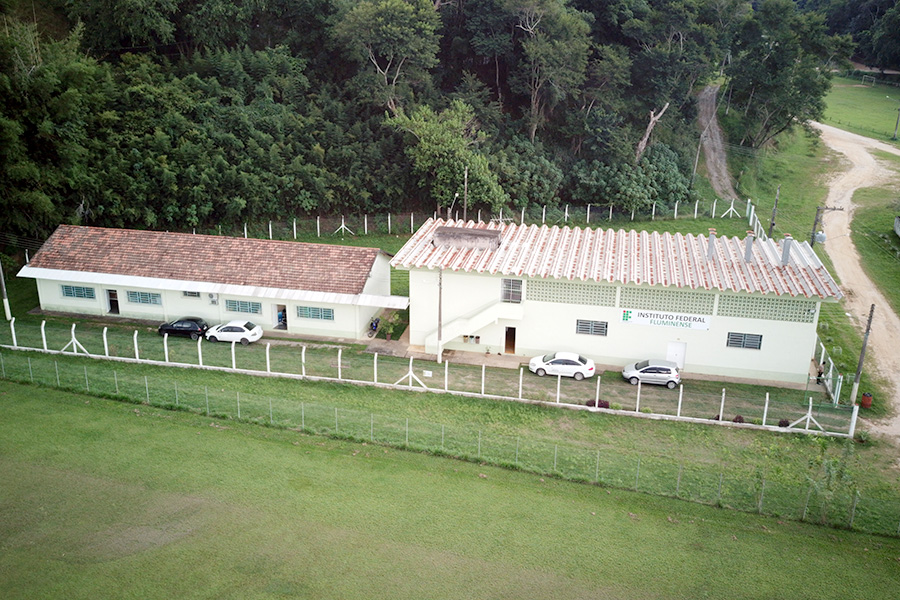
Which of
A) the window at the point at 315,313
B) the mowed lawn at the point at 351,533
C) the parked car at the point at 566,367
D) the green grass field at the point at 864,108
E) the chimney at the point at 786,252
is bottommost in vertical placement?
the mowed lawn at the point at 351,533

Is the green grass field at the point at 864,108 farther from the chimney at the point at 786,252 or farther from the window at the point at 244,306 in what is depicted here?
the window at the point at 244,306

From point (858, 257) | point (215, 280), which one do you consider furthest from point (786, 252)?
point (215, 280)

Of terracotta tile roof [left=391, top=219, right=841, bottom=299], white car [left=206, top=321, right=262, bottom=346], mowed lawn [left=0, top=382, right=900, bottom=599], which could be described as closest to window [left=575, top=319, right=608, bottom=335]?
terracotta tile roof [left=391, top=219, right=841, bottom=299]

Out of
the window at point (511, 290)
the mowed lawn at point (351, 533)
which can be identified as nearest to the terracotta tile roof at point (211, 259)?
the window at point (511, 290)

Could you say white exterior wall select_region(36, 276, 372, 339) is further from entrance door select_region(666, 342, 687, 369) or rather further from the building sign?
entrance door select_region(666, 342, 687, 369)

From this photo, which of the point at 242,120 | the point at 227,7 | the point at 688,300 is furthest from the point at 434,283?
the point at 227,7

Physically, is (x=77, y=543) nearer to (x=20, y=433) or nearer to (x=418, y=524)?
(x=20, y=433)
